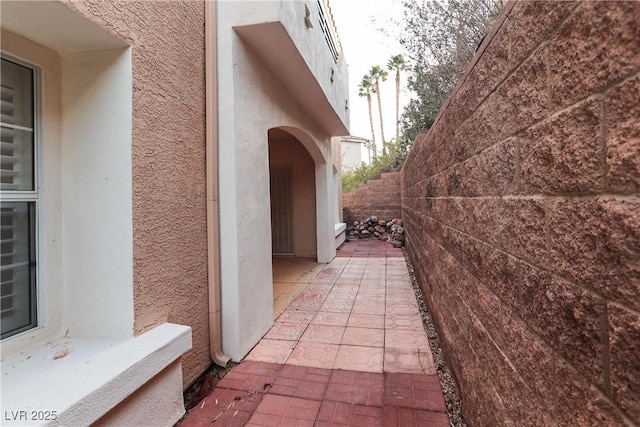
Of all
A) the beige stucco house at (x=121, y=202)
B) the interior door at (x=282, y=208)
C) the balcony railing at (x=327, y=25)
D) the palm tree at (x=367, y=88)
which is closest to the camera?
the beige stucco house at (x=121, y=202)

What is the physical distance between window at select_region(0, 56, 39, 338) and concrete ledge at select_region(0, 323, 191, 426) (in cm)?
29

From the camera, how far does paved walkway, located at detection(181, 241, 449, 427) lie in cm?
245

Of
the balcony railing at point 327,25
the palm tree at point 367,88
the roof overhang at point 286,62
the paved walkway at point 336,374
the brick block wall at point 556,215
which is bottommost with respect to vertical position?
the paved walkway at point 336,374

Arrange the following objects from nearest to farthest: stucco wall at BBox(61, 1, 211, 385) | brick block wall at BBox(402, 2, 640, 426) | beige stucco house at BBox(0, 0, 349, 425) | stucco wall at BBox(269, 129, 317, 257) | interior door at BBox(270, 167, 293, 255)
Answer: brick block wall at BBox(402, 2, 640, 426), beige stucco house at BBox(0, 0, 349, 425), stucco wall at BBox(61, 1, 211, 385), stucco wall at BBox(269, 129, 317, 257), interior door at BBox(270, 167, 293, 255)

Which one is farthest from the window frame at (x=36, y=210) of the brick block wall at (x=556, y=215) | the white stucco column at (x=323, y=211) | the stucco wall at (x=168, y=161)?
the white stucco column at (x=323, y=211)

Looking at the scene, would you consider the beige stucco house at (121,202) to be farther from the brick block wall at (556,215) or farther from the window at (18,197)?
the brick block wall at (556,215)

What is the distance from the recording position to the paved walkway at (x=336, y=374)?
245 centimetres

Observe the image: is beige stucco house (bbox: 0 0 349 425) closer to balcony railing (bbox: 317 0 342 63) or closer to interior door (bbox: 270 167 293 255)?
balcony railing (bbox: 317 0 342 63)

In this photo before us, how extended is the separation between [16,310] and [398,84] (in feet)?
83.4

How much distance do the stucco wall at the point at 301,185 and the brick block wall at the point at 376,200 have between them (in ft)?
15.6

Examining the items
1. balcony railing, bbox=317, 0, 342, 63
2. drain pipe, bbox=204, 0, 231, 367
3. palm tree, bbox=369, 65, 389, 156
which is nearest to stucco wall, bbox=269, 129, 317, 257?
balcony railing, bbox=317, 0, 342, 63

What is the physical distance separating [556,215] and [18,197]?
113 inches

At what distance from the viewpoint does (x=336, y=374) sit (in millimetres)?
3014

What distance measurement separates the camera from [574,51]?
3.33 ft
